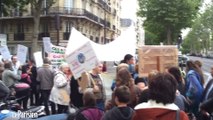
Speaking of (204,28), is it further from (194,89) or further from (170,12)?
(194,89)

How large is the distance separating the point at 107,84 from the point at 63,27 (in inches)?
1884

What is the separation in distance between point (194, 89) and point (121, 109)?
3754 mm

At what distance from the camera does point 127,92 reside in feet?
17.2

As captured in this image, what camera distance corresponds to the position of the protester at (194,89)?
341 inches

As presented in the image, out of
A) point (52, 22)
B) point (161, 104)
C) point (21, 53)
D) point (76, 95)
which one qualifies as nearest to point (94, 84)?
point (76, 95)

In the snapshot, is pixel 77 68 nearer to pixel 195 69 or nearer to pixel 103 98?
pixel 103 98

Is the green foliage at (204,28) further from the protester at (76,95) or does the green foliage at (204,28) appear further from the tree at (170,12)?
the protester at (76,95)

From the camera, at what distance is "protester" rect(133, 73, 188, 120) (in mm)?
4004

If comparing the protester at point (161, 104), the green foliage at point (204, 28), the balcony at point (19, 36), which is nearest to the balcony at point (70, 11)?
the balcony at point (19, 36)

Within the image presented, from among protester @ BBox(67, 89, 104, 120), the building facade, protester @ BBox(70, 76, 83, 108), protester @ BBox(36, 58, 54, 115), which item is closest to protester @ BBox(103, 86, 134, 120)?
protester @ BBox(67, 89, 104, 120)

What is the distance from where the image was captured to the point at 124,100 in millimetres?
5246

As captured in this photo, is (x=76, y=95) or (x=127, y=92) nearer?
(x=127, y=92)

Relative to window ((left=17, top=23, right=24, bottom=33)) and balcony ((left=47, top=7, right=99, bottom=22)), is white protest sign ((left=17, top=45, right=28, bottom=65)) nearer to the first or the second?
balcony ((left=47, top=7, right=99, bottom=22))

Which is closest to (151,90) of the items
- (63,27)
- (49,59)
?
(49,59)
